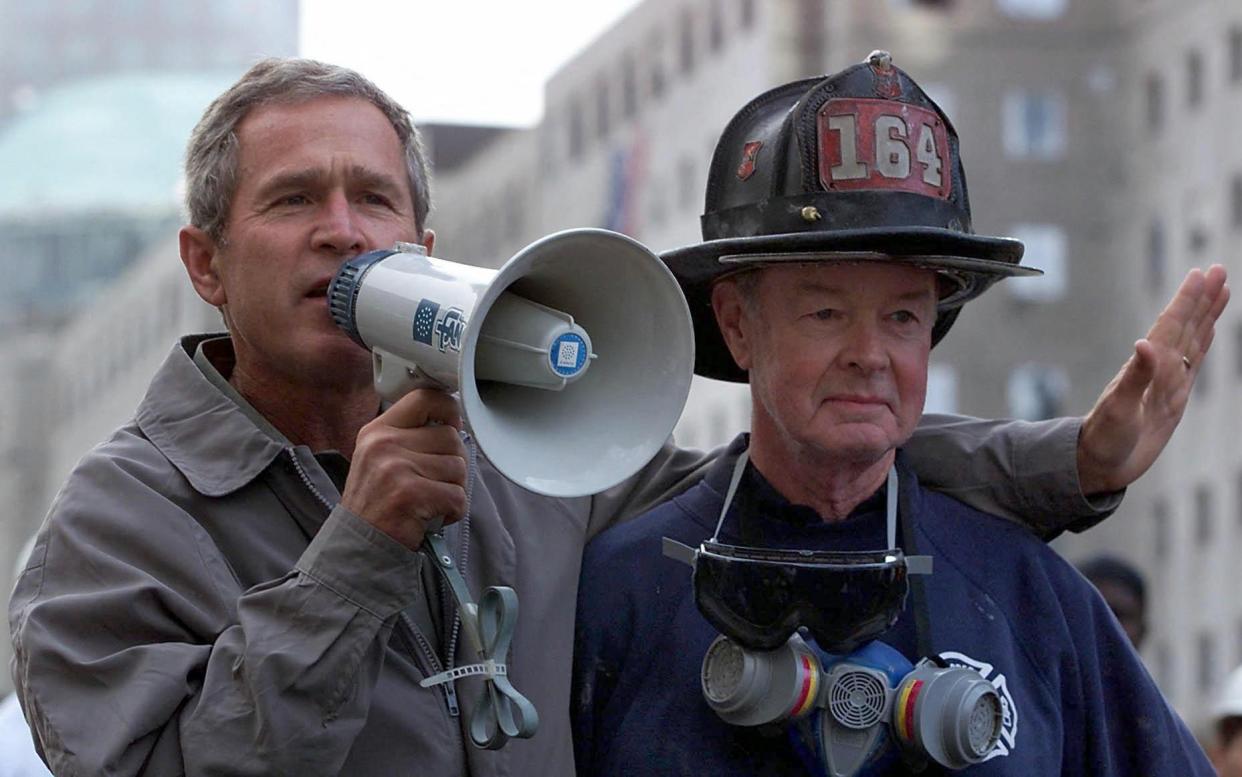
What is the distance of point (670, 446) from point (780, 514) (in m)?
0.49


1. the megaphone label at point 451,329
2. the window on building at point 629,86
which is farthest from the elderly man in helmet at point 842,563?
the window on building at point 629,86

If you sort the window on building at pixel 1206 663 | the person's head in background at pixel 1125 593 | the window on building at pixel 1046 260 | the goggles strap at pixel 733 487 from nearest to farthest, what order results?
the goggles strap at pixel 733 487 < the person's head in background at pixel 1125 593 < the window on building at pixel 1206 663 < the window on building at pixel 1046 260

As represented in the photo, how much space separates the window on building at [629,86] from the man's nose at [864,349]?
5173cm

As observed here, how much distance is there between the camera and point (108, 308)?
84.6 metres

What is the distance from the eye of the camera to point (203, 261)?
4.98 meters

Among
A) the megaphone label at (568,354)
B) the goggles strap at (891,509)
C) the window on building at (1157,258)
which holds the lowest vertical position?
the goggles strap at (891,509)

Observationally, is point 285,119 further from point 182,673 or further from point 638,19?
point 638,19

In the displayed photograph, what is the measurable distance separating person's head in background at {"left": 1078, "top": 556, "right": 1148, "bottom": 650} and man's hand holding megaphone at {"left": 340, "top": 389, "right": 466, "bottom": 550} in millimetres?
5094

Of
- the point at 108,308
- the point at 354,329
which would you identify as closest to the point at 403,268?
the point at 354,329

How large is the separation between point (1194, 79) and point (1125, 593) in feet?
132

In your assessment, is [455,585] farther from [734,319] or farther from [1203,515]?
[1203,515]

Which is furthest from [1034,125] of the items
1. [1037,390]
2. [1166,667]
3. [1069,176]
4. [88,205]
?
[88,205]

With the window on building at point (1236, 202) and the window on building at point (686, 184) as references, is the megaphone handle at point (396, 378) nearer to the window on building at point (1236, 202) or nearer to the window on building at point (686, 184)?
the window on building at point (1236, 202)

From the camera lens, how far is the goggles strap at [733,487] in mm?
4922
